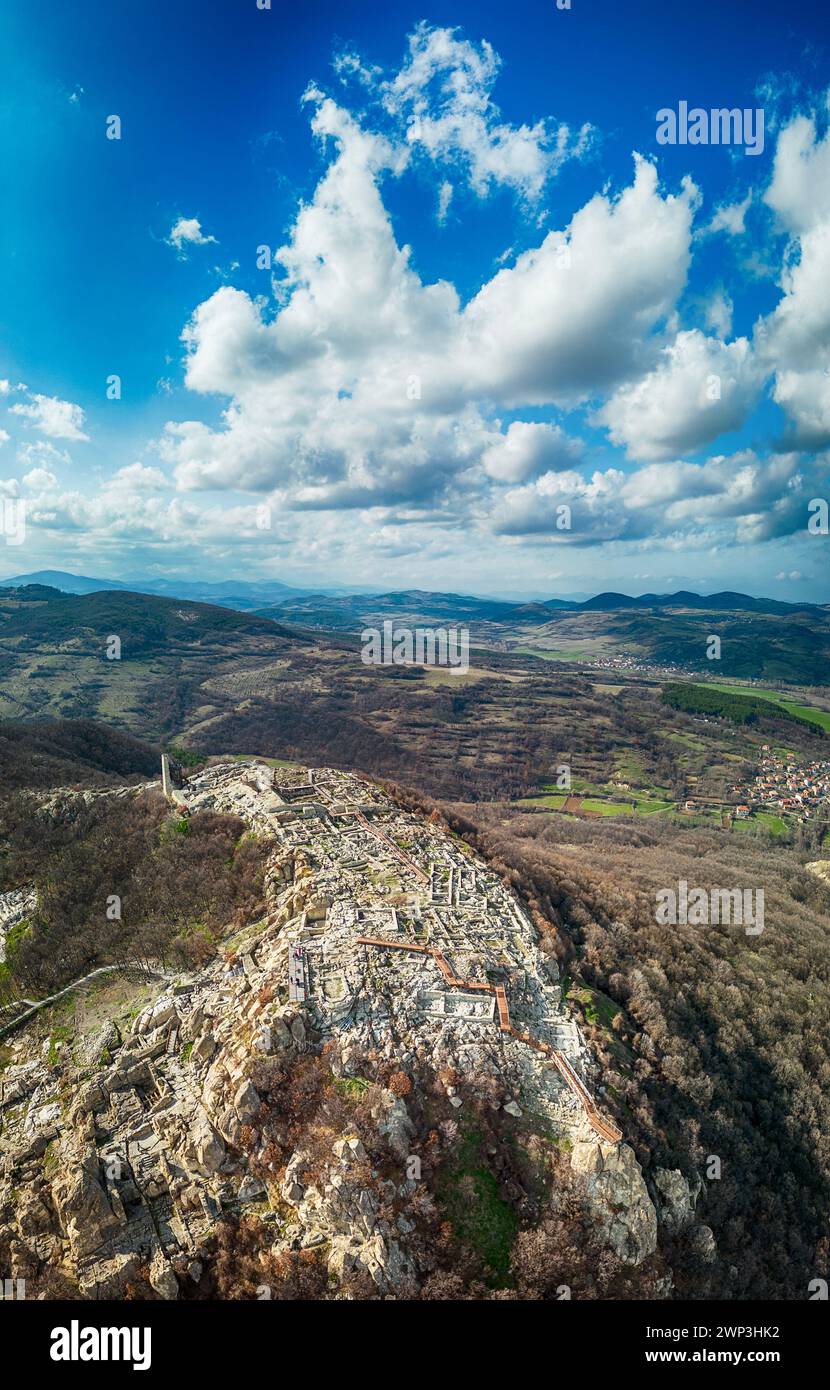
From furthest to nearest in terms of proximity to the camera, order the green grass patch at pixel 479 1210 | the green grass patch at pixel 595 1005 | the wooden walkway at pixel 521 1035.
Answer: the green grass patch at pixel 595 1005 → the wooden walkway at pixel 521 1035 → the green grass patch at pixel 479 1210

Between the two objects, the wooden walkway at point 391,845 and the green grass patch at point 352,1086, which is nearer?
the green grass patch at point 352,1086

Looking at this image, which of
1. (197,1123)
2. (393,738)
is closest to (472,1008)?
(197,1123)

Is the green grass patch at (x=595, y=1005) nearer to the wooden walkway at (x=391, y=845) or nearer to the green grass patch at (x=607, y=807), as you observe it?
the wooden walkway at (x=391, y=845)

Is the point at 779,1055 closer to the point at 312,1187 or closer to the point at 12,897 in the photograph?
the point at 312,1187

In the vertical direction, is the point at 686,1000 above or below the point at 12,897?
below

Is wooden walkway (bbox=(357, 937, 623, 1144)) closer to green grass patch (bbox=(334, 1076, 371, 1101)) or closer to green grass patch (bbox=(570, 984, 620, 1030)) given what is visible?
green grass patch (bbox=(570, 984, 620, 1030))

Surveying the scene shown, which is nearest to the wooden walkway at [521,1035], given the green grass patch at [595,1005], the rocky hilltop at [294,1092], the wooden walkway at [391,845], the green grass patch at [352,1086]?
the rocky hilltop at [294,1092]

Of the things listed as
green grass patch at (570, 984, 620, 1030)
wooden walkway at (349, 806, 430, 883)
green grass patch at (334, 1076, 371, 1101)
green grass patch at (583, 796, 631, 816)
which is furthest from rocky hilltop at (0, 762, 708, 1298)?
green grass patch at (583, 796, 631, 816)
